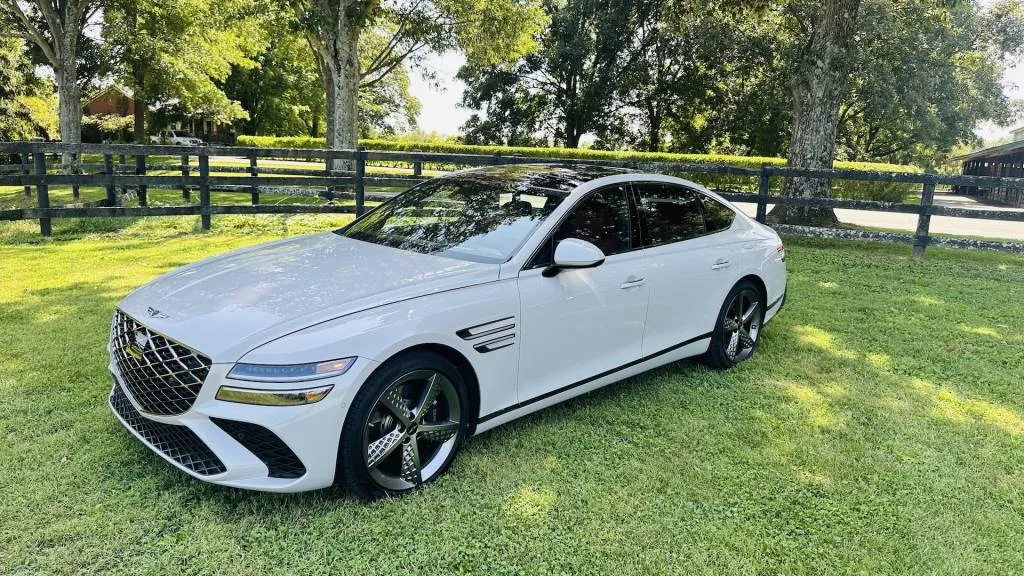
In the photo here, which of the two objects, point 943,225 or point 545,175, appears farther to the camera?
point 943,225

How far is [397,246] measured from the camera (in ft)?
11.8

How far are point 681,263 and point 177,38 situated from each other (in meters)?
21.2

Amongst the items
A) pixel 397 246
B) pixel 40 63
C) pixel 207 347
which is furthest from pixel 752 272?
pixel 40 63

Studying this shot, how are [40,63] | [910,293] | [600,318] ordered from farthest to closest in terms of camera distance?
[40,63], [910,293], [600,318]

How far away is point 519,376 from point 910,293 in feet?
20.1

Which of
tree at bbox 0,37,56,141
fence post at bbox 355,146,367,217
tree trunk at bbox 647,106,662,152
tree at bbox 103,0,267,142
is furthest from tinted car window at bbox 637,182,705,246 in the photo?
tree trunk at bbox 647,106,662,152

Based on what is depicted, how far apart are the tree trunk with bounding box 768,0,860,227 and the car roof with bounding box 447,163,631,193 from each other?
8.71 meters

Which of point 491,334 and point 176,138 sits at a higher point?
point 176,138

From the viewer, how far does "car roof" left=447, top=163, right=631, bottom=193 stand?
12.7 ft

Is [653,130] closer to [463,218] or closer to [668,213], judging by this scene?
[668,213]

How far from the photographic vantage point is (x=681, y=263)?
13.5 feet

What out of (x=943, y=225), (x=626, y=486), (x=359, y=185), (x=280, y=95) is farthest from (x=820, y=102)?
(x=280, y=95)

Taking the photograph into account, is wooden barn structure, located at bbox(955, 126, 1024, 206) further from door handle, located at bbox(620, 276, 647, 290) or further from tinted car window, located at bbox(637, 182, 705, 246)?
door handle, located at bbox(620, 276, 647, 290)

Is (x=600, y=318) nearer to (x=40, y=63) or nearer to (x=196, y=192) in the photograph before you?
(x=196, y=192)
